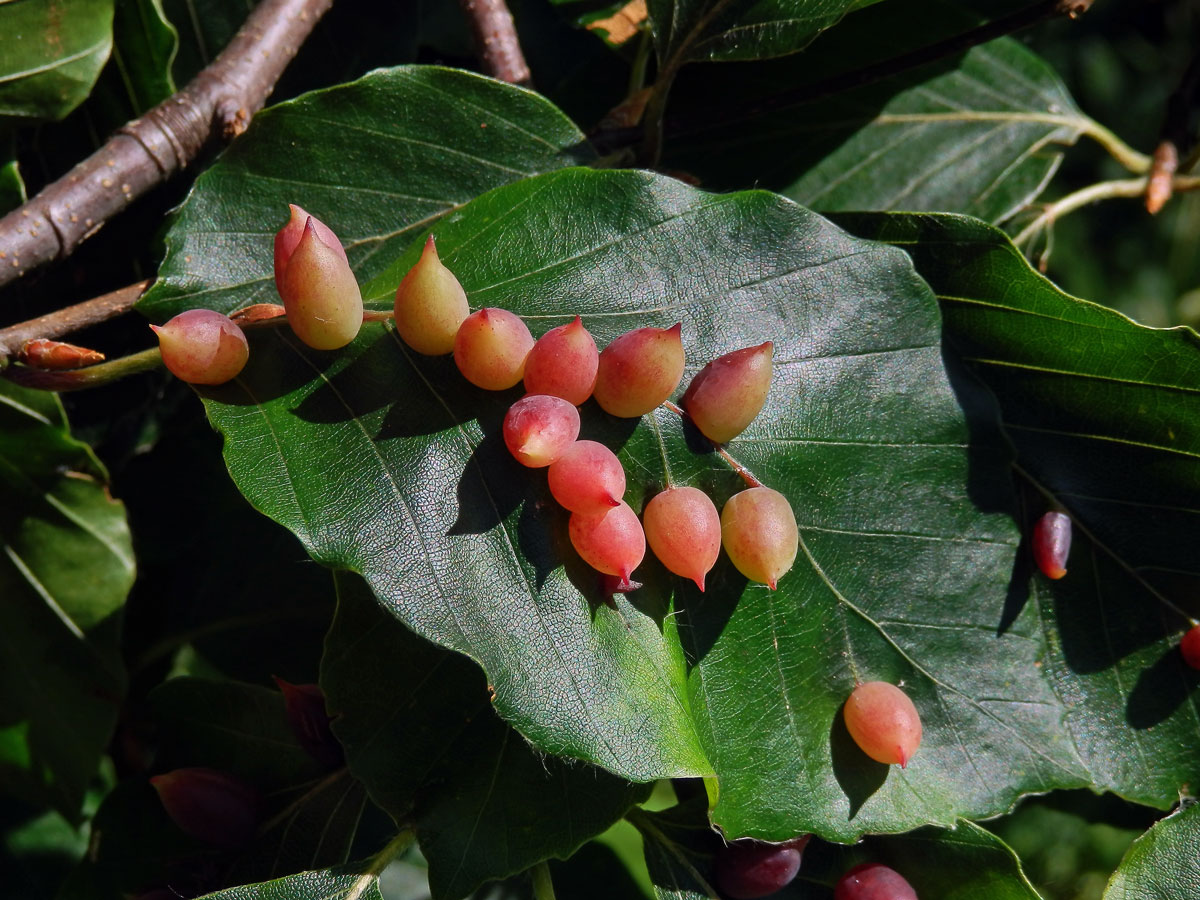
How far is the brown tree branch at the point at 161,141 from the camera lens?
0.81 meters

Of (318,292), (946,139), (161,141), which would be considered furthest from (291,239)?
(946,139)

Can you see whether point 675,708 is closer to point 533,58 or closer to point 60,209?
point 60,209

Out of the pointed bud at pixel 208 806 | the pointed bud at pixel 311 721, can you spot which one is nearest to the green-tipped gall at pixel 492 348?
the pointed bud at pixel 311 721

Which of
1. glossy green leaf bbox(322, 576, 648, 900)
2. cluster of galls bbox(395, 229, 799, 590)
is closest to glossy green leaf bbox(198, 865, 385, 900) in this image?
glossy green leaf bbox(322, 576, 648, 900)

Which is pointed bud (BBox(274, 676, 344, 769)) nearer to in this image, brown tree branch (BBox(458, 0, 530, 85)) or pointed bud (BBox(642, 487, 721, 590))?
pointed bud (BBox(642, 487, 721, 590))

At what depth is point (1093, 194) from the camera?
3.90ft

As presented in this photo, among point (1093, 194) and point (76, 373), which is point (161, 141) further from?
point (1093, 194)

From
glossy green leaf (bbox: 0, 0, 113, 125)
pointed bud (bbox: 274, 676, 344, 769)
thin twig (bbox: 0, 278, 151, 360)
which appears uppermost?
glossy green leaf (bbox: 0, 0, 113, 125)

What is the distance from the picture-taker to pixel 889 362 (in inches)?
31.5

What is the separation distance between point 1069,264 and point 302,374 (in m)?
2.67

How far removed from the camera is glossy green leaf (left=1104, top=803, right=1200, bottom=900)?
825 millimetres

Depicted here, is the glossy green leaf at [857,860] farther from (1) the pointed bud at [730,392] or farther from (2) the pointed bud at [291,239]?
(2) the pointed bud at [291,239]

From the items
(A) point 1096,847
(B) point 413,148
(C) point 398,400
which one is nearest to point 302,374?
(C) point 398,400

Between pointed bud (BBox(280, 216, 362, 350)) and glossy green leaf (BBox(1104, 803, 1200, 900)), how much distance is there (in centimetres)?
77
